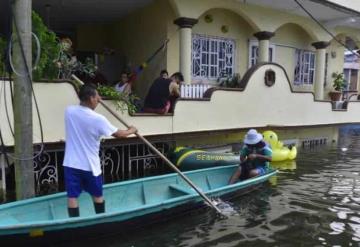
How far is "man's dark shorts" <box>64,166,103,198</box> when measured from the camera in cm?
528

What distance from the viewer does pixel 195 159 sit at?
9805mm

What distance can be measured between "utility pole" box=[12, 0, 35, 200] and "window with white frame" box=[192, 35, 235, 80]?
762 centimetres

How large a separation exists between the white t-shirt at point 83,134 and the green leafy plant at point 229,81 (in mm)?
8545

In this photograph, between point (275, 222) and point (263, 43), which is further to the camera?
point (263, 43)

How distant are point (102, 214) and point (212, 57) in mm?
8935

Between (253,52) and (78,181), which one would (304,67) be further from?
(78,181)

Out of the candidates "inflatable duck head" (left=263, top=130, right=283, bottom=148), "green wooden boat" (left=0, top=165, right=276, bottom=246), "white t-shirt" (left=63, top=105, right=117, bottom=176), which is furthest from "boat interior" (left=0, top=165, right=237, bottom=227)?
"inflatable duck head" (left=263, top=130, right=283, bottom=148)

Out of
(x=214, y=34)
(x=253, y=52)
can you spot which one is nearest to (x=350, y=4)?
(x=253, y=52)

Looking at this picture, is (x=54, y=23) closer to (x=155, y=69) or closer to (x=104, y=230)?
(x=155, y=69)

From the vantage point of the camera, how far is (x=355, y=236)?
Result: 6094 mm

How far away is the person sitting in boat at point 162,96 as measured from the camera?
31.5 ft

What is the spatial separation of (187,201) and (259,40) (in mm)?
8626

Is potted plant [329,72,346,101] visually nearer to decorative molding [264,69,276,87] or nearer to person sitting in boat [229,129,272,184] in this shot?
decorative molding [264,69,276,87]

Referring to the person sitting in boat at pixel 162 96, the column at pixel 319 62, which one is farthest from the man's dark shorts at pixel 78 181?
the column at pixel 319 62
